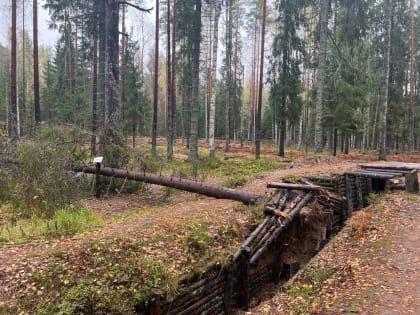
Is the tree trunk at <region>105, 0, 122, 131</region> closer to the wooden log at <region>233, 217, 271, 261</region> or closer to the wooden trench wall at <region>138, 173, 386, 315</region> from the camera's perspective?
the wooden trench wall at <region>138, 173, 386, 315</region>

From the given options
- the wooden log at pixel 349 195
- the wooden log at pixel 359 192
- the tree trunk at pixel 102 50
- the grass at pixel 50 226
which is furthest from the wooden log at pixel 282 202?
the tree trunk at pixel 102 50

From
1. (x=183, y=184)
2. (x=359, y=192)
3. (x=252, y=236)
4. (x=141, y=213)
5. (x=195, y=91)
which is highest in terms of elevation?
(x=195, y=91)

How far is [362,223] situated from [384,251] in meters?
1.40

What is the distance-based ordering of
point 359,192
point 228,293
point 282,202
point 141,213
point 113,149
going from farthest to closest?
1. point 113,149
2. point 359,192
3. point 282,202
4. point 141,213
5. point 228,293

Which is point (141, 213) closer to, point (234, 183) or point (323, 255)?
point (234, 183)

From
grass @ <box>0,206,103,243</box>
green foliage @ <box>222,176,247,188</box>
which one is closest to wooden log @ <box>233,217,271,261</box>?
grass @ <box>0,206,103,243</box>

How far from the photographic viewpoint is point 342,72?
65.6ft

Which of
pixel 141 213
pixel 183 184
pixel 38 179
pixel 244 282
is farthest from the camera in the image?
pixel 183 184

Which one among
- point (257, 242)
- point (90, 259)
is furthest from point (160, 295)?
point (257, 242)

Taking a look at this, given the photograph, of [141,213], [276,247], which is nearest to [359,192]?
[276,247]

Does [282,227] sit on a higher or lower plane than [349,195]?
lower

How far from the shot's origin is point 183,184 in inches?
396

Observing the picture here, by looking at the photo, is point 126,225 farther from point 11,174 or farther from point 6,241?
point 11,174

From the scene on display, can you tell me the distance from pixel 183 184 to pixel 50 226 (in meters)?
4.01
